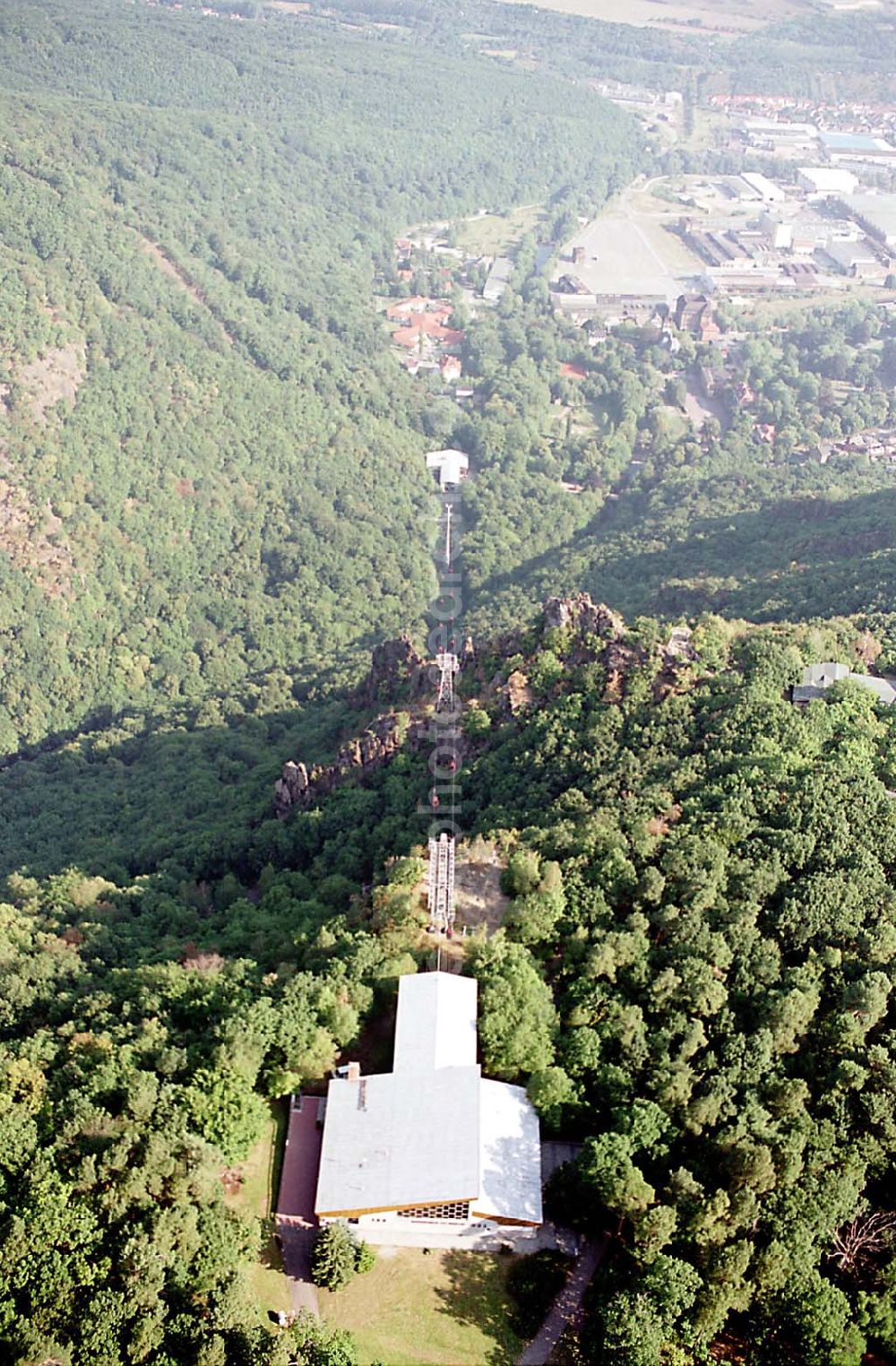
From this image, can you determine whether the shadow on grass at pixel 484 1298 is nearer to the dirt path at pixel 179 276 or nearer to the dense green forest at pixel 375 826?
the dense green forest at pixel 375 826

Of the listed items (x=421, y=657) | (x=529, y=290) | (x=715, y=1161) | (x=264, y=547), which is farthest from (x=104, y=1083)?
(x=529, y=290)

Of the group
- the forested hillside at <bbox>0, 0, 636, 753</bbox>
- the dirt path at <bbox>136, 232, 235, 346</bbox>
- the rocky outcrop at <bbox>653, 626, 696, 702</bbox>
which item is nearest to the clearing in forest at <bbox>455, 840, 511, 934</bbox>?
the rocky outcrop at <bbox>653, 626, 696, 702</bbox>

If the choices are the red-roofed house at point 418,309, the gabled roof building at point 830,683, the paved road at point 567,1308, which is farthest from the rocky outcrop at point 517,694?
the red-roofed house at point 418,309

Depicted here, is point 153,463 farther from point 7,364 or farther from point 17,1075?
point 17,1075

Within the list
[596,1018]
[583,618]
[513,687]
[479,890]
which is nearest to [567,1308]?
[596,1018]

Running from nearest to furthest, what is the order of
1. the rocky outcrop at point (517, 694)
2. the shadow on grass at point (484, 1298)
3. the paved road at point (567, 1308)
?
the paved road at point (567, 1308) < the shadow on grass at point (484, 1298) < the rocky outcrop at point (517, 694)

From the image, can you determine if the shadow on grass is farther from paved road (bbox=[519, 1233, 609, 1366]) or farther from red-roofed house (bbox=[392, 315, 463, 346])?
red-roofed house (bbox=[392, 315, 463, 346])

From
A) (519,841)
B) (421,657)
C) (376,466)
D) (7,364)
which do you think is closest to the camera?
(519,841)
